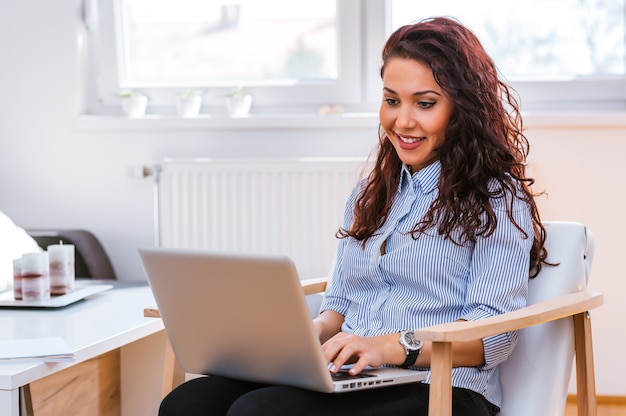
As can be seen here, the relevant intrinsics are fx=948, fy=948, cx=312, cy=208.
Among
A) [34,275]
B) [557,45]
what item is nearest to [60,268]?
Answer: [34,275]

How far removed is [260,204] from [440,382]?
5.74 ft

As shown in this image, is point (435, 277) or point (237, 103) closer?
point (435, 277)

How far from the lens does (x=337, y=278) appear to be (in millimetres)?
1896

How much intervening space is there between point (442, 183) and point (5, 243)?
4.77 ft

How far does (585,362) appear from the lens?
1756 mm

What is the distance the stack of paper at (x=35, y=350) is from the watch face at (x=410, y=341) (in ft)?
2.08

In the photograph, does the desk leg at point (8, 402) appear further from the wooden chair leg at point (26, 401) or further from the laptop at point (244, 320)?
the laptop at point (244, 320)

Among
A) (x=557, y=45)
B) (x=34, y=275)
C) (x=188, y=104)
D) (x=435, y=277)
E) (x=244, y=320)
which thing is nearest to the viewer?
(x=244, y=320)

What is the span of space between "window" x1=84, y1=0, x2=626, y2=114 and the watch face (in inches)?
69.4

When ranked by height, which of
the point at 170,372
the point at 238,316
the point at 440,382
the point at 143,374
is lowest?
the point at 143,374

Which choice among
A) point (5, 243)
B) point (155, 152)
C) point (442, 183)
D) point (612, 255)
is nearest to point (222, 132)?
point (155, 152)

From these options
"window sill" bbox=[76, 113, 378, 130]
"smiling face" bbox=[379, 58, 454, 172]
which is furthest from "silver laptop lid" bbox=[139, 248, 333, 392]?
"window sill" bbox=[76, 113, 378, 130]

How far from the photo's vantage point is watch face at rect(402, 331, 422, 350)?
61.5 inches

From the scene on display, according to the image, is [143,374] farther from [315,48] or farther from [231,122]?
[315,48]
